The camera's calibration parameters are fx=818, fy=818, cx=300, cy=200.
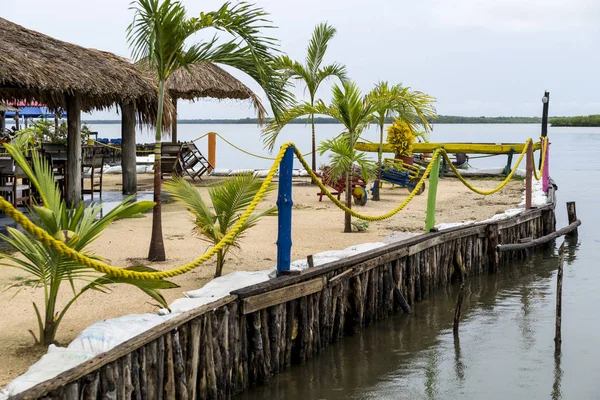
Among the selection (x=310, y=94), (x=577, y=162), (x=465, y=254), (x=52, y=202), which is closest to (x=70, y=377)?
(x=52, y=202)

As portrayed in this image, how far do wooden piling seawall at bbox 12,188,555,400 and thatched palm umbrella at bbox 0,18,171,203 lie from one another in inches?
199

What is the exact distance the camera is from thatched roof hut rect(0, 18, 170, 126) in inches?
472

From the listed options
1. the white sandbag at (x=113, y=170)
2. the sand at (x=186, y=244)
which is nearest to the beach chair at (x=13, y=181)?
the sand at (x=186, y=244)

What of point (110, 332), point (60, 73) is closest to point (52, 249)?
point (110, 332)

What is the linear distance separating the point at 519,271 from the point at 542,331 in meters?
3.99

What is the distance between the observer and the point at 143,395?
19.3 feet

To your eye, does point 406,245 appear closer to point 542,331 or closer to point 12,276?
point 542,331

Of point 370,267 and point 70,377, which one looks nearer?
point 70,377

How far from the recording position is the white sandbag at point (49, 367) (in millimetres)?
4879

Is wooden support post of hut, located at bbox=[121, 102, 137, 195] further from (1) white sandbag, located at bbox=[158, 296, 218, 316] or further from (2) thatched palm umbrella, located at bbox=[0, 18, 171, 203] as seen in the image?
(1) white sandbag, located at bbox=[158, 296, 218, 316]

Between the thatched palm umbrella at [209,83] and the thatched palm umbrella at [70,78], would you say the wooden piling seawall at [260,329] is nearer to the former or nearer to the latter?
the thatched palm umbrella at [70,78]

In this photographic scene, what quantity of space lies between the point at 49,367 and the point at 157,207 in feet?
15.0

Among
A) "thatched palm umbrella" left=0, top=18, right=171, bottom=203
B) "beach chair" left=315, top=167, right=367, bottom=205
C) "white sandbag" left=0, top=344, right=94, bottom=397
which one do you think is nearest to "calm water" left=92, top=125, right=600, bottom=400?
"white sandbag" left=0, top=344, right=94, bottom=397

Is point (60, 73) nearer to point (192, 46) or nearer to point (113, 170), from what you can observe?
point (192, 46)
